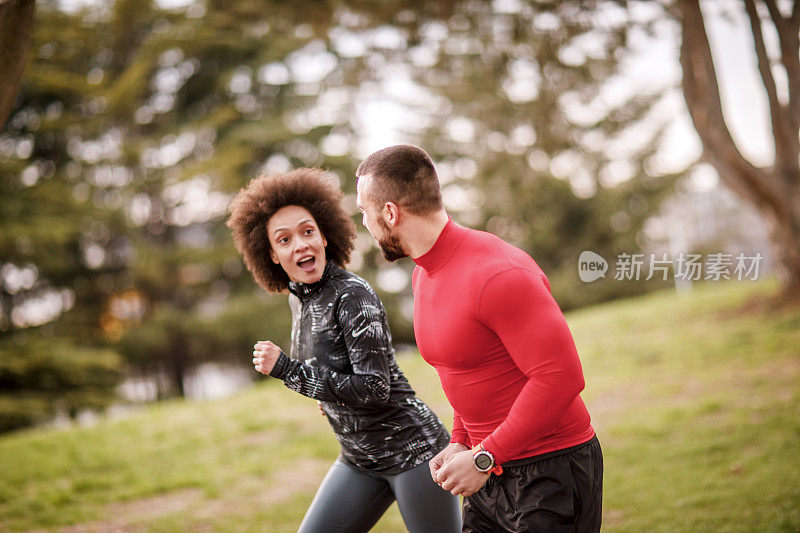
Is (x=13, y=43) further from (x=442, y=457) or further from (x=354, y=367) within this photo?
(x=442, y=457)

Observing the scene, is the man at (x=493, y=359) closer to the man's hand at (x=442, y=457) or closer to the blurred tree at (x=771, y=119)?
the man's hand at (x=442, y=457)

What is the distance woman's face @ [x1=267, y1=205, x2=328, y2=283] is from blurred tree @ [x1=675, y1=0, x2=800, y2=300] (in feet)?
31.1

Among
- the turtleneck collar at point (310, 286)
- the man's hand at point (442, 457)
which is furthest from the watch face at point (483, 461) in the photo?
the turtleneck collar at point (310, 286)

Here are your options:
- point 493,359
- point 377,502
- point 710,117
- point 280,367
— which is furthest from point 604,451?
point 710,117

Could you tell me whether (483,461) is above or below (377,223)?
below

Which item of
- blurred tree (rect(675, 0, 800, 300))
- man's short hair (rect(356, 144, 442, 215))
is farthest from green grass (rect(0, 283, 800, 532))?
man's short hair (rect(356, 144, 442, 215))

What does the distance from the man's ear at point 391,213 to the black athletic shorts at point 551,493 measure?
88 cm

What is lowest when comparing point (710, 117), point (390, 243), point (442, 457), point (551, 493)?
point (551, 493)

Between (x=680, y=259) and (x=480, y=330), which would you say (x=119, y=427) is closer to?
(x=480, y=330)

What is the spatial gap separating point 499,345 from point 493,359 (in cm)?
6

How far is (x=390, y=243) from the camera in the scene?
2.30 metres

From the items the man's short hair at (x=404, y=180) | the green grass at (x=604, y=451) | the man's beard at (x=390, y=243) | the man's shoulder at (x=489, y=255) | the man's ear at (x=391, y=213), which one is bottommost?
the green grass at (x=604, y=451)

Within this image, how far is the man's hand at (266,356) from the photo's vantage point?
2543mm

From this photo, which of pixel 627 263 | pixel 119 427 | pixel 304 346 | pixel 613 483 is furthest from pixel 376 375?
pixel 627 263
